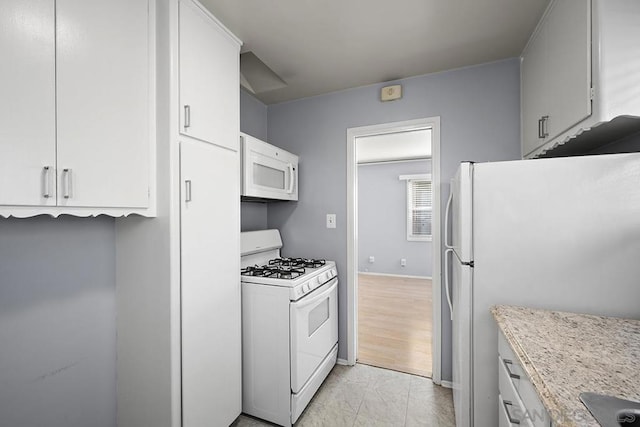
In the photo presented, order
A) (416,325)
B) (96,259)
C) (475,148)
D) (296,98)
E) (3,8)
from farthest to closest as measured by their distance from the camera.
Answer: (416,325), (296,98), (475,148), (96,259), (3,8)

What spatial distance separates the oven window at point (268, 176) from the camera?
6.92ft

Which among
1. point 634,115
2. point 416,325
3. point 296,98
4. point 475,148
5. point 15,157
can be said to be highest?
point 296,98

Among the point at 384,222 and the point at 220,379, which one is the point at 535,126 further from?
the point at 384,222

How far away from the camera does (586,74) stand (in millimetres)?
1167

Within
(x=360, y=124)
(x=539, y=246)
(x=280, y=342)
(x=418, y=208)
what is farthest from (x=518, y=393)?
(x=418, y=208)

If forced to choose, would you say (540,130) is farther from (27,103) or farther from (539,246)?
(27,103)

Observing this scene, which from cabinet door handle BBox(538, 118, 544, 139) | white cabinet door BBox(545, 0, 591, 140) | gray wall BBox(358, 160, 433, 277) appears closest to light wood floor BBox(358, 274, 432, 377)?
gray wall BBox(358, 160, 433, 277)

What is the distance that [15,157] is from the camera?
37.0 inches

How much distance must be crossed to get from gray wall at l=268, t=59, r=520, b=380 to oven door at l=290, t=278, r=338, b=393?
0.71ft

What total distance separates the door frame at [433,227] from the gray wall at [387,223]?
141 inches

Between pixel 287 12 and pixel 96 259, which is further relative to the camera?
pixel 287 12

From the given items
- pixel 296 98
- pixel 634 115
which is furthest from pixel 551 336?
pixel 296 98

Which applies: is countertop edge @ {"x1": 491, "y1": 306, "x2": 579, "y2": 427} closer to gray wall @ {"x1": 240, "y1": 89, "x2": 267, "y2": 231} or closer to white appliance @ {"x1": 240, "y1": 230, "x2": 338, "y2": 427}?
white appliance @ {"x1": 240, "y1": 230, "x2": 338, "y2": 427}

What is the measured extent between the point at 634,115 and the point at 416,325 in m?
2.90
